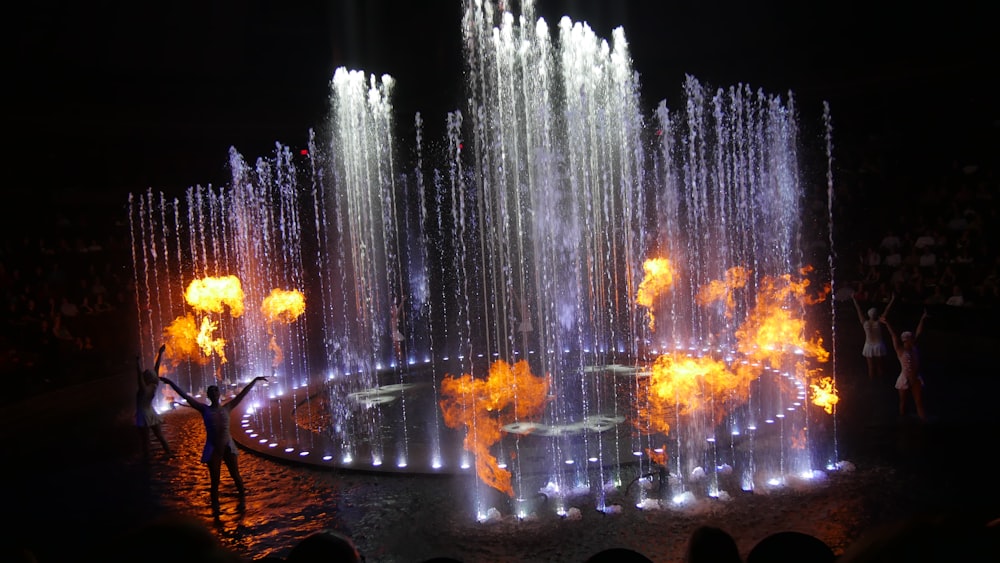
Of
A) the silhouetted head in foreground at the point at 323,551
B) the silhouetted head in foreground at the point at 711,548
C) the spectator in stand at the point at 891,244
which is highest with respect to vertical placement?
the spectator in stand at the point at 891,244

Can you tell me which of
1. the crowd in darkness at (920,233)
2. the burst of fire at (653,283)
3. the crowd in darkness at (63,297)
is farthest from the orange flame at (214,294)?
the crowd in darkness at (920,233)

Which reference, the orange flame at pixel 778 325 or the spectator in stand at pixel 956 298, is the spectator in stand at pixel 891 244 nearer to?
the orange flame at pixel 778 325

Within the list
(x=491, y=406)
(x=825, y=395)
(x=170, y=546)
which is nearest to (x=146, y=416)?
(x=491, y=406)

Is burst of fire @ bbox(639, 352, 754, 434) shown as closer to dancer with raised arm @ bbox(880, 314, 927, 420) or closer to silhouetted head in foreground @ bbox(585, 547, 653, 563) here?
dancer with raised arm @ bbox(880, 314, 927, 420)

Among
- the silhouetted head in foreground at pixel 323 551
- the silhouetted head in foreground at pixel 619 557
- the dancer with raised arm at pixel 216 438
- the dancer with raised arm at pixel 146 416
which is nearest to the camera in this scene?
the silhouetted head in foreground at pixel 323 551

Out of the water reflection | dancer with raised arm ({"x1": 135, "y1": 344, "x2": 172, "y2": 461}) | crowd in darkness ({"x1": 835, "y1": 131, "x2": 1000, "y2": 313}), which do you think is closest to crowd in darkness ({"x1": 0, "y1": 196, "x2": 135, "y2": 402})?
dancer with raised arm ({"x1": 135, "y1": 344, "x2": 172, "y2": 461})

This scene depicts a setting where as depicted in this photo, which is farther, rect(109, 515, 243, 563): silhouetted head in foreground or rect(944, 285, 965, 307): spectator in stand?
rect(944, 285, 965, 307): spectator in stand

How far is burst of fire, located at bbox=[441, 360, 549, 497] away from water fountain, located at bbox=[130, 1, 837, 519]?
68 millimetres

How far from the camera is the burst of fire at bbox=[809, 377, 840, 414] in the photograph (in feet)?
40.2

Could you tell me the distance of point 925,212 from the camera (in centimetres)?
2339

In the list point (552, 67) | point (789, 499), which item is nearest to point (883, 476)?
point (789, 499)

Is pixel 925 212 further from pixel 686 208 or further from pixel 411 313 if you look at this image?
pixel 411 313

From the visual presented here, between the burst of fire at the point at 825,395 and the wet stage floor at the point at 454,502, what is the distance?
248 mm

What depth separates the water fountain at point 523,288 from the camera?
1125 centimetres
